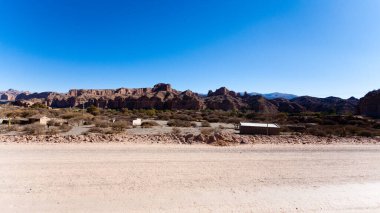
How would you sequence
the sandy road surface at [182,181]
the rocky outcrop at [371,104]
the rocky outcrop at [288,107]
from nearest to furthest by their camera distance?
the sandy road surface at [182,181] → the rocky outcrop at [371,104] → the rocky outcrop at [288,107]

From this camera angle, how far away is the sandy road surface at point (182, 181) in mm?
6188

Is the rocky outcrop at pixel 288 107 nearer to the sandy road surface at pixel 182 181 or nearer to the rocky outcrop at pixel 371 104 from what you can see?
the rocky outcrop at pixel 371 104

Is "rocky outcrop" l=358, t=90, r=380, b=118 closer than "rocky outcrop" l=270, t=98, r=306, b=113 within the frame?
Yes

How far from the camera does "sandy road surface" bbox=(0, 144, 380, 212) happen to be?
6.19 m

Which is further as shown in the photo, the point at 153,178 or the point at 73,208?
the point at 153,178

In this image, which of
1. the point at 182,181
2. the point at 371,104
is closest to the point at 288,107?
the point at 371,104

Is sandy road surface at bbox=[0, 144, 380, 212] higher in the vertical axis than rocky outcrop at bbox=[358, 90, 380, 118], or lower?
lower

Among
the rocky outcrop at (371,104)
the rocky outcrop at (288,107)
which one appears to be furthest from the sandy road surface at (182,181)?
the rocky outcrop at (288,107)

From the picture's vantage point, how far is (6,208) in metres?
5.69

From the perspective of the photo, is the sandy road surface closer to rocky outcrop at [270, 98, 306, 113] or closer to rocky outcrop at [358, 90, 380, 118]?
rocky outcrop at [358, 90, 380, 118]

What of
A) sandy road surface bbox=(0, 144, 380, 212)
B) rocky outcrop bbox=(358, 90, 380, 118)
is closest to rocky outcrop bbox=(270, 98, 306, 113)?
rocky outcrop bbox=(358, 90, 380, 118)

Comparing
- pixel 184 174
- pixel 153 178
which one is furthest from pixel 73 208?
pixel 184 174

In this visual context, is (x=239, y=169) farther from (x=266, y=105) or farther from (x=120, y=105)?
(x=120, y=105)

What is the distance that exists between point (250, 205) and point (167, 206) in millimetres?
1920
